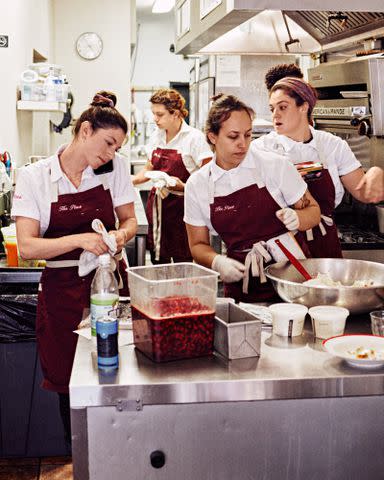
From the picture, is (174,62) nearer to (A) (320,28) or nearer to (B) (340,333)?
(A) (320,28)

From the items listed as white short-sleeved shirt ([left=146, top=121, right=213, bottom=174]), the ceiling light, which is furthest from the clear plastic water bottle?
the ceiling light

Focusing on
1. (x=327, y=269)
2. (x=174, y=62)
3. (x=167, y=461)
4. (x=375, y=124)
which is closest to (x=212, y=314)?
(x=167, y=461)

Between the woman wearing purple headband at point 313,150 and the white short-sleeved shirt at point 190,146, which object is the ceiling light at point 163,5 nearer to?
the white short-sleeved shirt at point 190,146

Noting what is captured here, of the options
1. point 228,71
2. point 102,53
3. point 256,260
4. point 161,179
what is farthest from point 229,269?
point 102,53

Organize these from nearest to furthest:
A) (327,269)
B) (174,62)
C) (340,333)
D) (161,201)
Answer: (340,333) → (327,269) → (161,201) → (174,62)

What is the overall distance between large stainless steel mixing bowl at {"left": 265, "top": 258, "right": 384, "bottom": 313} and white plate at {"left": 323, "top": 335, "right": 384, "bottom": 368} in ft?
0.64

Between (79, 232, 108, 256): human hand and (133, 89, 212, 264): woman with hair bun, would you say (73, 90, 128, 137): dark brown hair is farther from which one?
(133, 89, 212, 264): woman with hair bun

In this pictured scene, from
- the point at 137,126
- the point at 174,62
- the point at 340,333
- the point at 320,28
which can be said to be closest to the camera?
the point at 340,333

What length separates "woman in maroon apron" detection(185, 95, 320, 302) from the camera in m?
2.95

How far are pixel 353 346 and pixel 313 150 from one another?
1619mm

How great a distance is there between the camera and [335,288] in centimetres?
223

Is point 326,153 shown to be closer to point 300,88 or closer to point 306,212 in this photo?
point 300,88

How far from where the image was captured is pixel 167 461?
6.29ft

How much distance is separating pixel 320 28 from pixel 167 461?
261 centimetres
